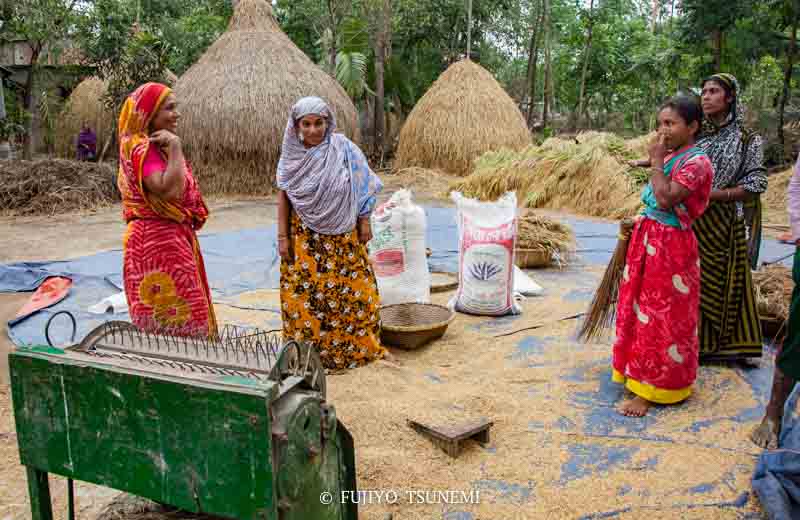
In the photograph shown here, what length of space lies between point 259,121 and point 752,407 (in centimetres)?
899

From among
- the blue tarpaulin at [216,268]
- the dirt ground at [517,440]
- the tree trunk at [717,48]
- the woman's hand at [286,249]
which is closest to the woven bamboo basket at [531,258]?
the blue tarpaulin at [216,268]

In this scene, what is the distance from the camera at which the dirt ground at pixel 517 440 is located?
6.83ft

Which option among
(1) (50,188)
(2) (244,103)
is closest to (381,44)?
(2) (244,103)

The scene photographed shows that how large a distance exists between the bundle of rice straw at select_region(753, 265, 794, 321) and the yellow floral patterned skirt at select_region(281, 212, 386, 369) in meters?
2.16

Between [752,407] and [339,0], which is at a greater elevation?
[339,0]

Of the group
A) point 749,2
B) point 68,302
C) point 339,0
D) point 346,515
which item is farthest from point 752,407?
point 339,0

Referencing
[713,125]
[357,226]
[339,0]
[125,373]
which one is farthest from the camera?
[339,0]

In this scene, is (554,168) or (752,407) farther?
(554,168)

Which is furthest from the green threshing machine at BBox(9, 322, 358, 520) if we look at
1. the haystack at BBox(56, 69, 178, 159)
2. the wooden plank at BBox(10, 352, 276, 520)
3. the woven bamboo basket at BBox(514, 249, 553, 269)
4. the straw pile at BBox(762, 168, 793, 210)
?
the haystack at BBox(56, 69, 178, 159)

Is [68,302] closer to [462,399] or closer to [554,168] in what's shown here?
[462,399]

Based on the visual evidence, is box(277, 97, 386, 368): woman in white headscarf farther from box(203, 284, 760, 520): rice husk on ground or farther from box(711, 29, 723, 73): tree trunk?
box(711, 29, 723, 73): tree trunk

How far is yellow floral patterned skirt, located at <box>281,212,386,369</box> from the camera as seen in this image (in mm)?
3105

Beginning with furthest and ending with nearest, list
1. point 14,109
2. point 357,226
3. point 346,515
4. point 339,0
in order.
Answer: point 339,0 < point 14,109 < point 357,226 < point 346,515

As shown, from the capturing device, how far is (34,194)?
8.93 m
